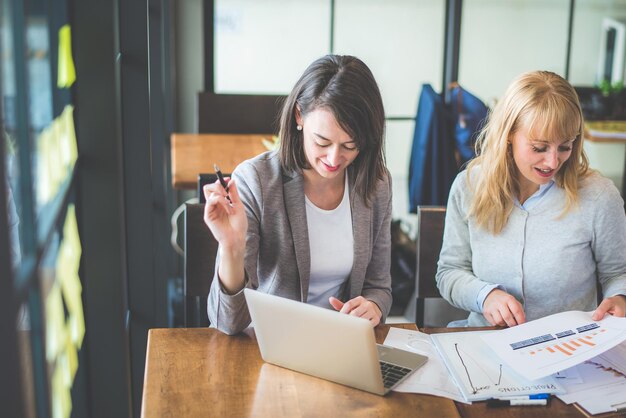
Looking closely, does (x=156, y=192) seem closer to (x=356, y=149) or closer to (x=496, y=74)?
(x=356, y=149)

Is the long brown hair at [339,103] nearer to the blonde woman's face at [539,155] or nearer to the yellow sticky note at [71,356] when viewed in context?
the blonde woman's face at [539,155]

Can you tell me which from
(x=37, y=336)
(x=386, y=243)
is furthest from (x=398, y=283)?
(x=37, y=336)

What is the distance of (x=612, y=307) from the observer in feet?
5.55

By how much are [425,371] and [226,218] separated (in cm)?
50

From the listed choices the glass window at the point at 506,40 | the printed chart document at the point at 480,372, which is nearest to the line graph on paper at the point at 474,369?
the printed chart document at the point at 480,372

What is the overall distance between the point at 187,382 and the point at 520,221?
90cm

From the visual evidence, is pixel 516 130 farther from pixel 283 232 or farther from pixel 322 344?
pixel 322 344

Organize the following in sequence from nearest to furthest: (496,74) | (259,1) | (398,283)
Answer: (398,283)
(259,1)
(496,74)

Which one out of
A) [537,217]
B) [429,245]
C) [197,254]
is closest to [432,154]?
[429,245]

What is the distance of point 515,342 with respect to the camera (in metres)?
1.55

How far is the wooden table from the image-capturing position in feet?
4.45

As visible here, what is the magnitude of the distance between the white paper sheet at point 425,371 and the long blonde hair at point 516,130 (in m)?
0.39

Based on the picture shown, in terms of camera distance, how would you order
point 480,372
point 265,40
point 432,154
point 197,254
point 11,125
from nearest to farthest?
1. point 11,125
2. point 480,372
3. point 197,254
4. point 432,154
5. point 265,40

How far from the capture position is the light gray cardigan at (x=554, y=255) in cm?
184
